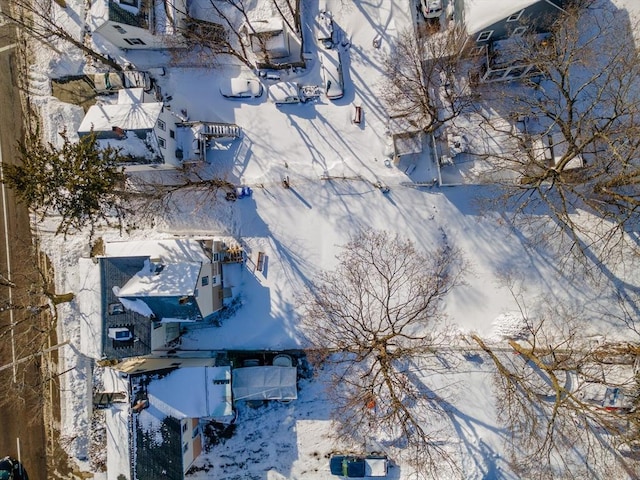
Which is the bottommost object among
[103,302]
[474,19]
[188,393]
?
[188,393]

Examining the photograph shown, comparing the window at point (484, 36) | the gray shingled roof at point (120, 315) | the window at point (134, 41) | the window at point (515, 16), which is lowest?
the gray shingled roof at point (120, 315)

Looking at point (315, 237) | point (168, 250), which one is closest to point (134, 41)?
point (168, 250)

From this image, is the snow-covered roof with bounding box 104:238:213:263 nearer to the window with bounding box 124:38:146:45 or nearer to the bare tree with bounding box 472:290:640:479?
the window with bounding box 124:38:146:45

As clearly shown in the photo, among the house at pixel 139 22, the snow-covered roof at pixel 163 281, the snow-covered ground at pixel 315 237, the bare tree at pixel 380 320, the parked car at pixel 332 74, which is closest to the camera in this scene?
the snow-covered roof at pixel 163 281

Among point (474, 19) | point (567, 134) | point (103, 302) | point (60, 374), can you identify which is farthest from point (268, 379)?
point (474, 19)

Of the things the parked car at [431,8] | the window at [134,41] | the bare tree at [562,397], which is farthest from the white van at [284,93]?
the bare tree at [562,397]

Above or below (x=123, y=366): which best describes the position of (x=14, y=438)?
below

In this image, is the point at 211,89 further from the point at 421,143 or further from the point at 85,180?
the point at 421,143

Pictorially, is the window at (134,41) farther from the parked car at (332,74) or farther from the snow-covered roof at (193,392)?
the snow-covered roof at (193,392)
